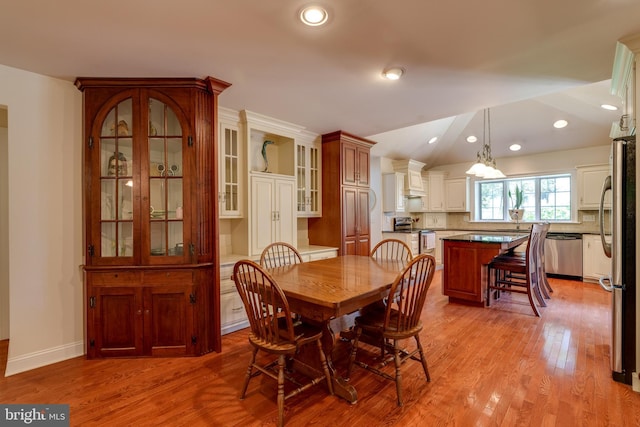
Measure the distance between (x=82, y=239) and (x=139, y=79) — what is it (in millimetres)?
1466

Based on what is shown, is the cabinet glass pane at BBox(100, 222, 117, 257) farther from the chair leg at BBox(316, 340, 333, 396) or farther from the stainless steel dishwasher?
the stainless steel dishwasher

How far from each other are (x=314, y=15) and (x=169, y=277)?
2.29m

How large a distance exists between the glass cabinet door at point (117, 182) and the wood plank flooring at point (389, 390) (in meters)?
1.02

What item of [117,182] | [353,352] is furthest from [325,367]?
[117,182]

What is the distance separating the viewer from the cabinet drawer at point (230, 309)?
3.12m

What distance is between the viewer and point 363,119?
379 centimetres

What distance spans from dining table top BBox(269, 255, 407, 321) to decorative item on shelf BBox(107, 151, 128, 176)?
5.19ft

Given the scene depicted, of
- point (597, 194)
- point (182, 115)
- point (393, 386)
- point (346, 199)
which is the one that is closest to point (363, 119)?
point (346, 199)

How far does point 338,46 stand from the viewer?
6.93 feet

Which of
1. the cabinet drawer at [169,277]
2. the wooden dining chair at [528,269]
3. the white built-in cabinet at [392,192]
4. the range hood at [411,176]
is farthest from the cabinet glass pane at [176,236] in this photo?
the range hood at [411,176]

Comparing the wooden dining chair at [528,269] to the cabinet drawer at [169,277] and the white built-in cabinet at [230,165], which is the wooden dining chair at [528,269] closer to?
the white built-in cabinet at [230,165]

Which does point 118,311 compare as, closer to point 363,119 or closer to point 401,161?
point 363,119

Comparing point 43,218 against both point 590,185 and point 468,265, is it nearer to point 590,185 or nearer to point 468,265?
point 468,265

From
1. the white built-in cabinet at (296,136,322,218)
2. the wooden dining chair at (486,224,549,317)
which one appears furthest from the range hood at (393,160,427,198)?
the white built-in cabinet at (296,136,322,218)
